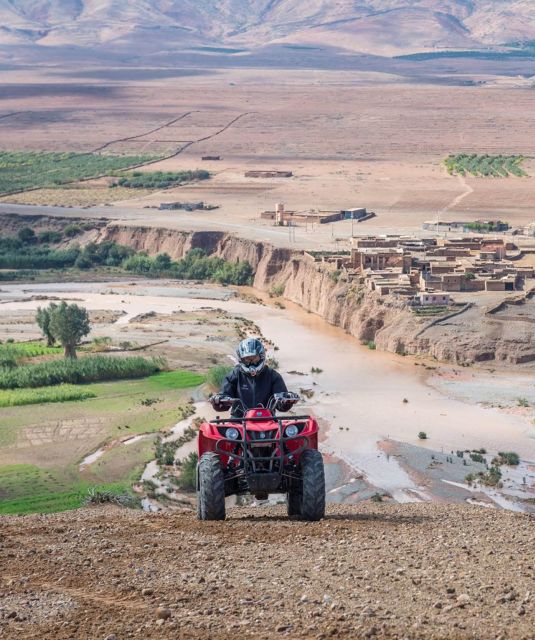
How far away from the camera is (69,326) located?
53594 mm

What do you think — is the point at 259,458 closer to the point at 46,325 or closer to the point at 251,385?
the point at 251,385

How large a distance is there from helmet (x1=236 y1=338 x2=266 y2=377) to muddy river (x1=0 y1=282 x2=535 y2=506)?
710 inches

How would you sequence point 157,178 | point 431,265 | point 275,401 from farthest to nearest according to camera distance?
1. point 157,178
2. point 431,265
3. point 275,401

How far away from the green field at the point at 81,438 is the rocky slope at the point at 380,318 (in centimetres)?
989

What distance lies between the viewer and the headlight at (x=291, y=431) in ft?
50.1

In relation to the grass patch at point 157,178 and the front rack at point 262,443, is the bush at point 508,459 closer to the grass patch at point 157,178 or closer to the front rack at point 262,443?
the front rack at point 262,443

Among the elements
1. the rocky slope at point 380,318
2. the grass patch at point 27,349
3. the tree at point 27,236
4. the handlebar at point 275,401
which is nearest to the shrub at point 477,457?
the rocky slope at point 380,318

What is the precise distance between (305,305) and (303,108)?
110032 mm

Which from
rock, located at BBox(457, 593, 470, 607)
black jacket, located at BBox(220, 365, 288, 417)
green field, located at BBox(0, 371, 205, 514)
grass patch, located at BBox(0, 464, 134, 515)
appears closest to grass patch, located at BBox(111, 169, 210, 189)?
green field, located at BBox(0, 371, 205, 514)

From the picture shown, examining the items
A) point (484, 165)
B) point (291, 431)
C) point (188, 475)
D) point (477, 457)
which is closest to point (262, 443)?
point (291, 431)

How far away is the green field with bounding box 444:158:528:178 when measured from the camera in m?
117

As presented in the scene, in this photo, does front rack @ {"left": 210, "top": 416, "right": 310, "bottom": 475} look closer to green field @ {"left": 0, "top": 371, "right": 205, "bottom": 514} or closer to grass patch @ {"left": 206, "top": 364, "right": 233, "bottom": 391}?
green field @ {"left": 0, "top": 371, "right": 205, "bottom": 514}

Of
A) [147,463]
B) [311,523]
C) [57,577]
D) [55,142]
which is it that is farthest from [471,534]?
[55,142]

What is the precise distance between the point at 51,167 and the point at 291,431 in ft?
389
